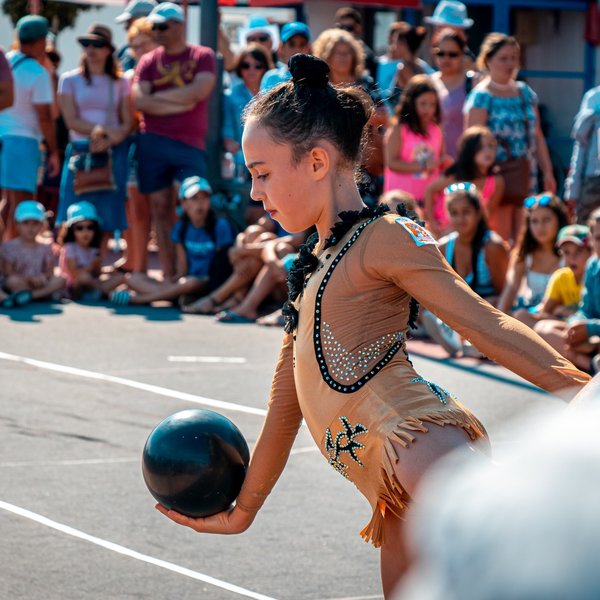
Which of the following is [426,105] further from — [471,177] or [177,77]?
[177,77]

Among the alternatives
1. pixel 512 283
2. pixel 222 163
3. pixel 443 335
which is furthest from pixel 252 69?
pixel 443 335

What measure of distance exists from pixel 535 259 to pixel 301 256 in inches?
242

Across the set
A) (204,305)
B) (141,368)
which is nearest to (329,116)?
(141,368)

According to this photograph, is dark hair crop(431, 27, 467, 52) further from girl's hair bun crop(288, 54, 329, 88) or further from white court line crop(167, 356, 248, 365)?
girl's hair bun crop(288, 54, 329, 88)

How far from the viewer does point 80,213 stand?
11.0 m

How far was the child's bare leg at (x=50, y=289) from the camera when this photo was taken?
35.1 feet

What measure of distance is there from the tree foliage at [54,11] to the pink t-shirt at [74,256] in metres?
11.1

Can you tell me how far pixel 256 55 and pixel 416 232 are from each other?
8.93 meters

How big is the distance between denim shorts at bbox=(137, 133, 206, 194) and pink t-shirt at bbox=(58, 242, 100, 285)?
75 centimetres

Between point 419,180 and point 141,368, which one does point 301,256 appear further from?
point 419,180

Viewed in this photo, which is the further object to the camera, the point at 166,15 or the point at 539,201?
the point at 166,15

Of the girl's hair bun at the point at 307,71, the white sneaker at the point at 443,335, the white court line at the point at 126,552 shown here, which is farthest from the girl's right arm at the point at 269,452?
the white sneaker at the point at 443,335

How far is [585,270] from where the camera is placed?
27.5 ft

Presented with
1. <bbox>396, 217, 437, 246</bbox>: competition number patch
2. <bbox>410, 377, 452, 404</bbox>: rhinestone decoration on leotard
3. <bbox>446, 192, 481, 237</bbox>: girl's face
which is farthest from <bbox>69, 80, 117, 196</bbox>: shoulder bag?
<bbox>410, 377, 452, 404</bbox>: rhinestone decoration on leotard
